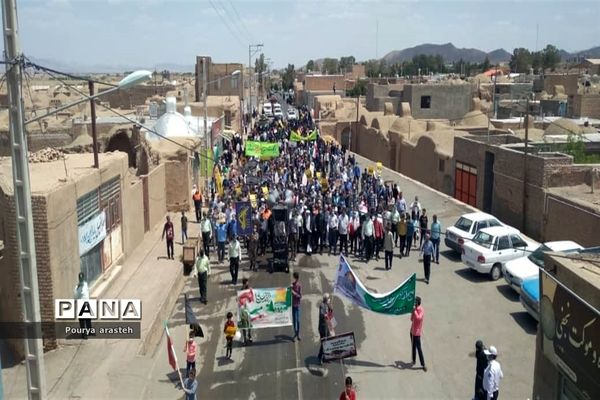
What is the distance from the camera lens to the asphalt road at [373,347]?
1165 centimetres

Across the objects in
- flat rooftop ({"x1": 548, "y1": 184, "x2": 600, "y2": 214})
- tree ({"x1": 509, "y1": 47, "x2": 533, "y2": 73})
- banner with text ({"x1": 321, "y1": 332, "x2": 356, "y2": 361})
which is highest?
tree ({"x1": 509, "y1": 47, "x2": 533, "y2": 73})

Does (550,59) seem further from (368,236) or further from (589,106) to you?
(368,236)

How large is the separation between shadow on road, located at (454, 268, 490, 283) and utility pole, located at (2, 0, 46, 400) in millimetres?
12481

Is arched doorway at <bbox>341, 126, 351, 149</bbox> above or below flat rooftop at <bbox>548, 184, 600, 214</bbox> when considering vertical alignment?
below

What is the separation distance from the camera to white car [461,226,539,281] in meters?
17.5

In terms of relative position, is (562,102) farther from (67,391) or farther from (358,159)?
(67,391)

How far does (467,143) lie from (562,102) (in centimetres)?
2546

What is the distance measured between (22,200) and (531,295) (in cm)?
1062

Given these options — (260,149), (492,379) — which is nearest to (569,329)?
(492,379)

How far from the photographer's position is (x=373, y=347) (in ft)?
43.9

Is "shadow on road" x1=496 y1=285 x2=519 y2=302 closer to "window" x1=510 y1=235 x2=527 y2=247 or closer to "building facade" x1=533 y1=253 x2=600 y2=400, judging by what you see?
"window" x1=510 y1=235 x2=527 y2=247

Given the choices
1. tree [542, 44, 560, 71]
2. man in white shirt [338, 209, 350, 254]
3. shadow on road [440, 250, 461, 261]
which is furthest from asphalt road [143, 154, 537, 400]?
tree [542, 44, 560, 71]

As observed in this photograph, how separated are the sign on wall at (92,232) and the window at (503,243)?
10221 millimetres

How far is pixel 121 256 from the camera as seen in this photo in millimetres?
18672
